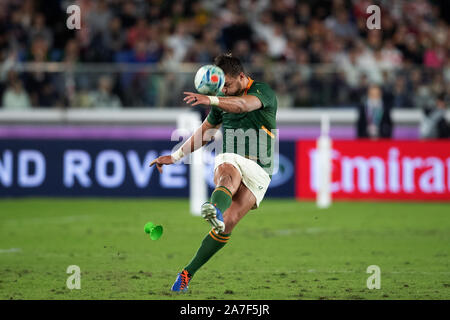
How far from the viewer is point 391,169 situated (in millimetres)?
16531

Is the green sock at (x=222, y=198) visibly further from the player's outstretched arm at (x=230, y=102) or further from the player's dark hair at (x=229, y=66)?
the player's dark hair at (x=229, y=66)

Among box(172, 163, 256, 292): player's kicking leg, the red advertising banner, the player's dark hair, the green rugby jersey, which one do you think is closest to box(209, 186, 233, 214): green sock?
box(172, 163, 256, 292): player's kicking leg

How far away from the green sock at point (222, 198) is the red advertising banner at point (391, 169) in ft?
31.2

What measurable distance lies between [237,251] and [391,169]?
676 centimetres

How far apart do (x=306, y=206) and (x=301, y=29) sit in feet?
18.3

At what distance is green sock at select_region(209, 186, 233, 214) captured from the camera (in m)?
7.04

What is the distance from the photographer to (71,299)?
7113 millimetres

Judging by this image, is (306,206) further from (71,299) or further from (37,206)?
(71,299)

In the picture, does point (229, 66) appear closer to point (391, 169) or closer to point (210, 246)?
point (210, 246)

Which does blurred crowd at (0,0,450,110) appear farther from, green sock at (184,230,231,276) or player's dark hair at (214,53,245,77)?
green sock at (184,230,231,276)

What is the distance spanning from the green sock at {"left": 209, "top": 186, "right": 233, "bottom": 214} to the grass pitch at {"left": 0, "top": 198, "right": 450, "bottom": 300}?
0.80 metres

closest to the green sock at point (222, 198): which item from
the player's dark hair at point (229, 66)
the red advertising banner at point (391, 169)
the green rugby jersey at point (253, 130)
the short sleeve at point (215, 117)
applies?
the green rugby jersey at point (253, 130)

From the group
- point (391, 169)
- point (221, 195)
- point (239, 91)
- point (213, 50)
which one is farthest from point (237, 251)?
point (213, 50)
